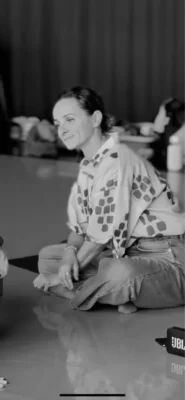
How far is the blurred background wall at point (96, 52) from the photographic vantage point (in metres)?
6.29

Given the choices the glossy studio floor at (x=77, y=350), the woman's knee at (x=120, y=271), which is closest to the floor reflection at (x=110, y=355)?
the glossy studio floor at (x=77, y=350)

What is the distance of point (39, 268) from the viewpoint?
3061 millimetres

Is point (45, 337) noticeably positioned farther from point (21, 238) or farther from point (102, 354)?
point (21, 238)

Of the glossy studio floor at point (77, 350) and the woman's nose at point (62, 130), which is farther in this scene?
the woman's nose at point (62, 130)

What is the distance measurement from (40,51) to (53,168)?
5.40 ft

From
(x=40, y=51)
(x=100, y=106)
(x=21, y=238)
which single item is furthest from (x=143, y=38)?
(x=100, y=106)

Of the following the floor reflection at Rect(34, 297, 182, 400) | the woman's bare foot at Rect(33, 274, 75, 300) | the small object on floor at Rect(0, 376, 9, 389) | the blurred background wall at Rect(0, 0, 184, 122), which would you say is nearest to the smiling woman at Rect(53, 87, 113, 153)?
the woman's bare foot at Rect(33, 274, 75, 300)

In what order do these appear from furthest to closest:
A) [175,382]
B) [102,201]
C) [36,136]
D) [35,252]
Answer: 1. [36,136]
2. [35,252]
3. [102,201]
4. [175,382]

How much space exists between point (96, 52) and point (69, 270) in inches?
169

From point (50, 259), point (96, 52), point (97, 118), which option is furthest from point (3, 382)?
point (96, 52)

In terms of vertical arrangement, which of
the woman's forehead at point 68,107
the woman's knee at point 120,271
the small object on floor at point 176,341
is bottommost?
the small object on floor at point 176,341

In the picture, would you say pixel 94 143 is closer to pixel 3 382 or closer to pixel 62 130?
pixel 62 130

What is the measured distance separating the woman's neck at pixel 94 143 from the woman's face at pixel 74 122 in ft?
0.05

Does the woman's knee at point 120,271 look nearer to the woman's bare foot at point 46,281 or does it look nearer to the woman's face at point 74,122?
the woman's bare foot at point 46,281
